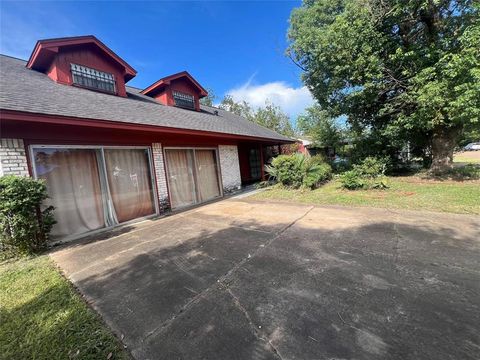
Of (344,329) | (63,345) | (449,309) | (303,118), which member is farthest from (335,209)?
(303,118)

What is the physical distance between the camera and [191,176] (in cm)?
817

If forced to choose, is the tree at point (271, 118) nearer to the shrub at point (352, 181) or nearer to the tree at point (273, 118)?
the tree at point (273, 118)

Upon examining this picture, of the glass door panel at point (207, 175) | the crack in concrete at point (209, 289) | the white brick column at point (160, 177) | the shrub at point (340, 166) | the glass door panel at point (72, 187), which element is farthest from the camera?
the shrub at point (340, 166)

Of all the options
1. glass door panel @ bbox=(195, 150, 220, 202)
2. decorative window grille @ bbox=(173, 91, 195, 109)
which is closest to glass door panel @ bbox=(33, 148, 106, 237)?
glass door panel @ bbox=(195, 150, 220, 202)

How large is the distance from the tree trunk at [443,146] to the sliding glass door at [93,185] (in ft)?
35.6

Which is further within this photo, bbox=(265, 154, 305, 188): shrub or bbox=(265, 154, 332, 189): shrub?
bbox=(265, 154, 305, 188): shrub

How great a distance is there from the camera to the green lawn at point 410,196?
538 cm

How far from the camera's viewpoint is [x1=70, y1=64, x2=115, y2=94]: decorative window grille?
7.00 meters

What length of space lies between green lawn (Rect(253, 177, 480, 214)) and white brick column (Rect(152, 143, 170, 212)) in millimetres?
3221

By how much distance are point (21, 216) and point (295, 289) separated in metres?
4.70

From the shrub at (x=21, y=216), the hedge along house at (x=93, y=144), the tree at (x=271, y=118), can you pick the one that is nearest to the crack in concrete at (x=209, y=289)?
the shrub at (x=21, y=216)

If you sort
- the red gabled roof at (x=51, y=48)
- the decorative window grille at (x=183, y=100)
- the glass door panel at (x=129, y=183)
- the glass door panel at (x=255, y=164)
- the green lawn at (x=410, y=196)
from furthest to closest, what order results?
the glass door panel at (x=255, y=164)
the decorative window grille at (x=183, y=100)
the red gabled roof at (x=51, y=48)
the glass door panel at (x=129, y=183)
the green lawn at (x=410, y=196)

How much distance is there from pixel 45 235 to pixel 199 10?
366 inches

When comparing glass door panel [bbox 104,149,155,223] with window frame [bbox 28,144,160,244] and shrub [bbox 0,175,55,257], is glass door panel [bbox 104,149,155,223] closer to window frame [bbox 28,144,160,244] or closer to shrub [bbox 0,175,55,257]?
window frame [bbox 28,144,160,244]
